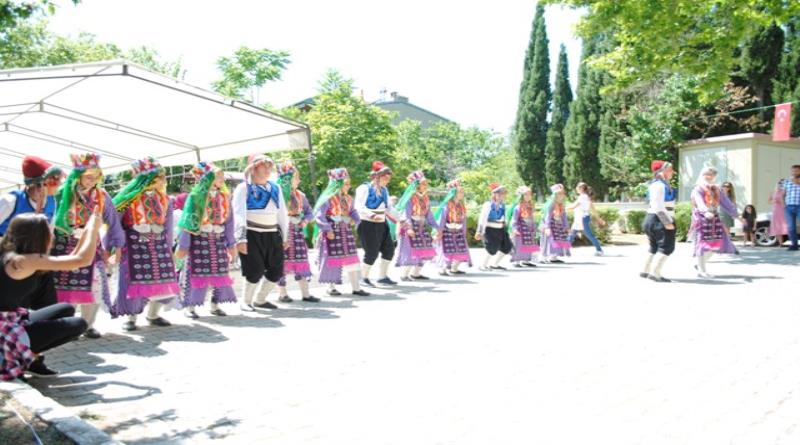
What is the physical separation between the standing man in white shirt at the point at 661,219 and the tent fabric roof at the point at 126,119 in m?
5.31

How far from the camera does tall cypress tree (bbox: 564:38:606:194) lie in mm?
31797

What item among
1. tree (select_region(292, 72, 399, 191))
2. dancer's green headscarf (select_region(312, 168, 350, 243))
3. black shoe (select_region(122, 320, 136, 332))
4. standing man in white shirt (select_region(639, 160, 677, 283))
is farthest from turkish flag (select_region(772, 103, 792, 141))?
black shoe (select_region(122, 320, 136, 332))

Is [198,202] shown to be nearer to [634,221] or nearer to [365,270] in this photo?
[365,270]

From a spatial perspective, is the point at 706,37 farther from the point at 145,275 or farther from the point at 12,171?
the point at 12,171

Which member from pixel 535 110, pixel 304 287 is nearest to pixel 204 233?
pixel 304 287

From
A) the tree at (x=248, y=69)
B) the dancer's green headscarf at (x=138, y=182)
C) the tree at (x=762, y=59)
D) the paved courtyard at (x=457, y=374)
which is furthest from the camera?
the tree at (x=248, y=69)

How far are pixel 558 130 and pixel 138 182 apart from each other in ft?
100

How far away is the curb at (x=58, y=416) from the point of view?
3221mm

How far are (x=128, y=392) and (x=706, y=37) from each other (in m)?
14.5

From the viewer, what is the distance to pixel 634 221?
22656mm

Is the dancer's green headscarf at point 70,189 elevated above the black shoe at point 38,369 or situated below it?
above

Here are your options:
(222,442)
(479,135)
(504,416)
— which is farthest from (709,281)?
(479,135)

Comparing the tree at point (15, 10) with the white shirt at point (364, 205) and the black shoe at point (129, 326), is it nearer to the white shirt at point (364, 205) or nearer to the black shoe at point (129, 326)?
the black shoe at point (129, 326)

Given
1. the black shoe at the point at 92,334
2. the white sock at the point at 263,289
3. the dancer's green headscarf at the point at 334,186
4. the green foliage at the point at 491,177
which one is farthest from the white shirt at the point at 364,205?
the green foliage at the point at 491,177
